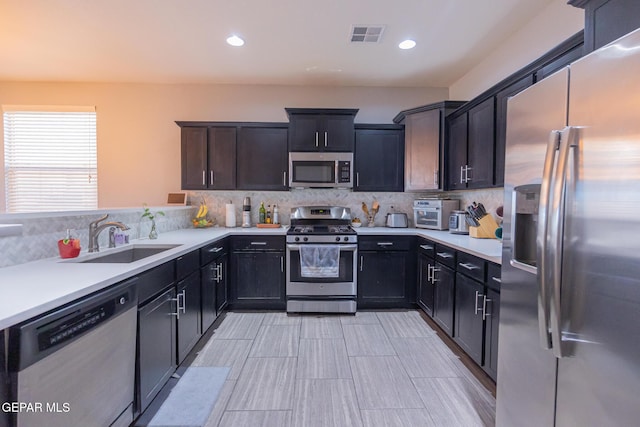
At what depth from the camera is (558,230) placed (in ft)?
3.14

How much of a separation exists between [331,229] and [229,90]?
2.37 m

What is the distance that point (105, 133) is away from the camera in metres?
3.97

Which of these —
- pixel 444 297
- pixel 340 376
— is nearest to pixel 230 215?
pixel 340 376

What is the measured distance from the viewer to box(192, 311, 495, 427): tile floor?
5.77 ft

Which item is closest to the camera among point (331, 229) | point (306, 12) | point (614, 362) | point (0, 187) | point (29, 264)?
point (614, 362)

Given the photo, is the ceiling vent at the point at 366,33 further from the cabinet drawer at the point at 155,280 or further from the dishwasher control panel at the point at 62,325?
the dishwasher control panel at the point at 62,325

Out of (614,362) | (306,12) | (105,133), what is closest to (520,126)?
(614,362)

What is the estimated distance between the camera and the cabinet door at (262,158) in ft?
12.0

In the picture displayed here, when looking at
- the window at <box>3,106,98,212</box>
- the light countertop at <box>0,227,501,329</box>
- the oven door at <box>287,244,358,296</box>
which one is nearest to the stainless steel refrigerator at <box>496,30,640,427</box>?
the light countertop at <box>0,227,501,329</box>

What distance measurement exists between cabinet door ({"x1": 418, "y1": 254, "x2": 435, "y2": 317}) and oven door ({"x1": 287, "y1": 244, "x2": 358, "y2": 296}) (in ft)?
2.39

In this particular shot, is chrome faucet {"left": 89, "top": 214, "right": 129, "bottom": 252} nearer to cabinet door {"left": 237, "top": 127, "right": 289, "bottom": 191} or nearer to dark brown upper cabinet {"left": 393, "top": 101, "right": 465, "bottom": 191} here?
cabinet door {"left": 237, "top": 127, "right": 289, "bottom": 191}

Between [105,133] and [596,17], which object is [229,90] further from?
[596,17]

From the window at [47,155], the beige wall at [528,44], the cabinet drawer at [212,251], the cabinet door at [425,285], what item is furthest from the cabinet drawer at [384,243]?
the window at [47,155]

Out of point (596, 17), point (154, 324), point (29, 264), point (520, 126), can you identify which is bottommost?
point (154, 324)
